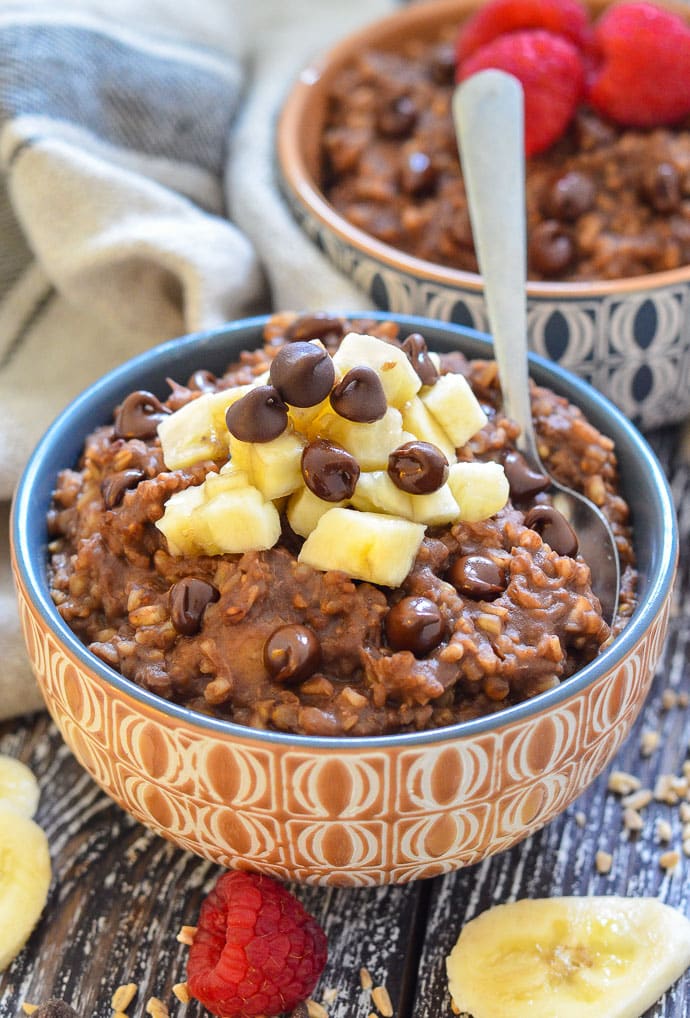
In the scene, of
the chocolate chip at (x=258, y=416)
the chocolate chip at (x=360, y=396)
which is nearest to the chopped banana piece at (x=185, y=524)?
the chocolate chip at (x=258, y=416)

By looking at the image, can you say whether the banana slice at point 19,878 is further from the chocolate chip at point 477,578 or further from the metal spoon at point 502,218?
the metal spoon at point 502,218

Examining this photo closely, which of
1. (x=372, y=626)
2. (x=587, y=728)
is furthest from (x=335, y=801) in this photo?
(x=587, y=728)

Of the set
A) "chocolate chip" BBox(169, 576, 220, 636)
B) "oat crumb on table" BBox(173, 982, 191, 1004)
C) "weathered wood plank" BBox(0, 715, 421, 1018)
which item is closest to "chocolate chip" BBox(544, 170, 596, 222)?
"chocolate chip" BBox(169, 576, 220, 636)

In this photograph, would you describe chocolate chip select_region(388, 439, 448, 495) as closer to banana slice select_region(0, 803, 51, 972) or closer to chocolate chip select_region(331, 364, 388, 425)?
chocolate chip select_region(331, 364, 388, 425)

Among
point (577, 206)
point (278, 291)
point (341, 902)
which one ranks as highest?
point (577, 206)

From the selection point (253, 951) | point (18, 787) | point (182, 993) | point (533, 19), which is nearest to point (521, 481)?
point (253, 951)

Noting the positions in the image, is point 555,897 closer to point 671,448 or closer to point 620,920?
point 620,920

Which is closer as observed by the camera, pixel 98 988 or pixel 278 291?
pixel 98 988
